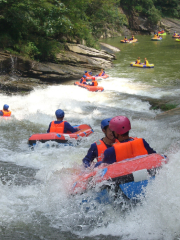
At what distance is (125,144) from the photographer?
124 inches

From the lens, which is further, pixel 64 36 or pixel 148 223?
pixel 64 36

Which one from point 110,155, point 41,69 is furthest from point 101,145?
point 41,69

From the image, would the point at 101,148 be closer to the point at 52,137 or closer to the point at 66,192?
the point at 66,192

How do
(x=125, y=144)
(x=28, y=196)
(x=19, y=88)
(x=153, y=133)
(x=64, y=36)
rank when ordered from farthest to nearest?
1. (x=64, y=36)
2. (x=19, y=88)
3. (x=153, y=133)
4. (x=28, y=196)
5. (x=125, y=144)

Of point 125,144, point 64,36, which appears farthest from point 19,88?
point 125,144

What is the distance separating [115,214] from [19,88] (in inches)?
435

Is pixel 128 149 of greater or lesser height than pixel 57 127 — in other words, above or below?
above

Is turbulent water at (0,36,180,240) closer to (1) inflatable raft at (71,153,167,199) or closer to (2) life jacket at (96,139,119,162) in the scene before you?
(1) inflatable raft at (71,153,167,199)

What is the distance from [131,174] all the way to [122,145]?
0.37 m

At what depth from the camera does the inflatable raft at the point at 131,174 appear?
2.94 meters

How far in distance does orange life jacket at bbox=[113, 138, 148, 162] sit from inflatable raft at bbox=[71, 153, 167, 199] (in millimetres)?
97

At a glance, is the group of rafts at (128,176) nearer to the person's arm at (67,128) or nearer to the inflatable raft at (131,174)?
the inflatable raft at (131,174)

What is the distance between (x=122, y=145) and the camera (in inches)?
124

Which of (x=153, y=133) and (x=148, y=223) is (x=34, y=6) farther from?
(x=148, y=223)
